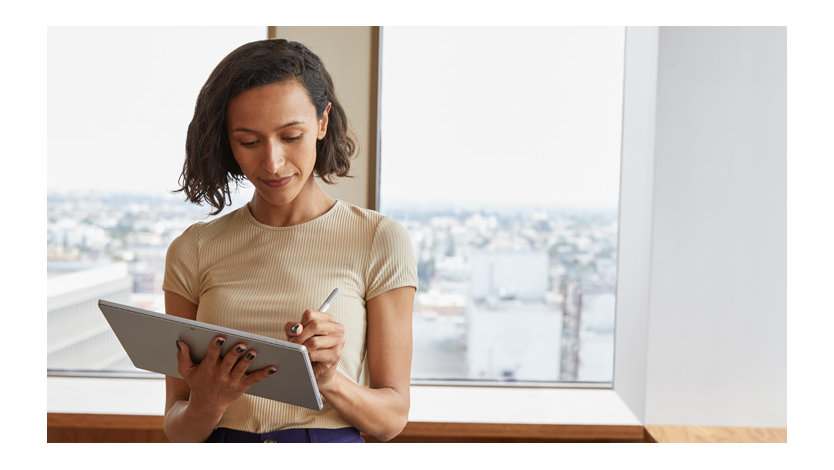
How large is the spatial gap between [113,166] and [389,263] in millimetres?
1056

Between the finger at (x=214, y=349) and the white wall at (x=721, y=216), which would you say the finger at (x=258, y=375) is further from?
the white wall at (x=721, y=216)

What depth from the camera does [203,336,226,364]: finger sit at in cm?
75

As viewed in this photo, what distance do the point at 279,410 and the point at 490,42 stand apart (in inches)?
44.4

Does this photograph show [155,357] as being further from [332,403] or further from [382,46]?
[382,46]

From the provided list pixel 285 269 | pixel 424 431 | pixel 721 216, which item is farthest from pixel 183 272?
pixel 721 216

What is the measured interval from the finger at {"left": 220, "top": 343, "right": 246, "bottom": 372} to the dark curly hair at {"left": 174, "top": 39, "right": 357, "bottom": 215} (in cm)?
28

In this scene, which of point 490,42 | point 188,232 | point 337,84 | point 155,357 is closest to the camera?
point 155,357

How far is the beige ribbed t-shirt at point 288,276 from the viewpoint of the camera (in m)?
0.87

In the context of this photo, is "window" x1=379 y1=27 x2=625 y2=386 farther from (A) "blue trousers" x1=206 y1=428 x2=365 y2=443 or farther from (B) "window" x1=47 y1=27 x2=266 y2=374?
(A) "blue trousers" x1=206 y1=428 x2=365 y2=443

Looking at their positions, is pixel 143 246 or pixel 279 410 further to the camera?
pixel 143 246

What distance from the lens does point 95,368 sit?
1.69m

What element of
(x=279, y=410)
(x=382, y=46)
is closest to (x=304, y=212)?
(x=279, y=410)

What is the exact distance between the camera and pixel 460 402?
1599 mm

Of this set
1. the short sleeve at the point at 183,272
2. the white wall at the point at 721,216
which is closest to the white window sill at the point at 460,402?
the white wall at the point at 721,216
